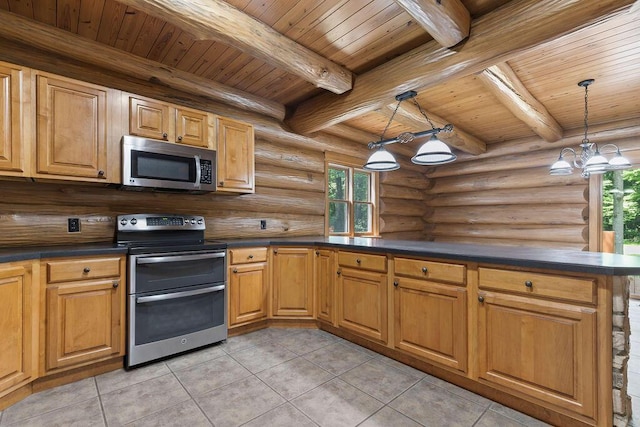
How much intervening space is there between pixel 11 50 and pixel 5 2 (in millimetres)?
365

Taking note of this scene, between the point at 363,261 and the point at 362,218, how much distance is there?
2.61 m

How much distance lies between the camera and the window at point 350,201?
15.9 ft

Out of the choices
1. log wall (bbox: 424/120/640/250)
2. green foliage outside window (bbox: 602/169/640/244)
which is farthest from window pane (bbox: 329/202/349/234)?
green foliage outside window (bbox: 602/169/640/244)

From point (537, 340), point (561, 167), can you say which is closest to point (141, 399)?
point (537, 340)

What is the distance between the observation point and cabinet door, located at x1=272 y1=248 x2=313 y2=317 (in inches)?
128

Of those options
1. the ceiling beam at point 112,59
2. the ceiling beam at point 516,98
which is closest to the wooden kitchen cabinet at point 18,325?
the ceiling beam at point 112,59

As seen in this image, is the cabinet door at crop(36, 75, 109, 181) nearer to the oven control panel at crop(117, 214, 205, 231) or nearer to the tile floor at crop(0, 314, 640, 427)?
the oven control panel at crop(117, 214, 205, 231)

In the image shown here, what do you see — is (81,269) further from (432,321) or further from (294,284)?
(432,321)

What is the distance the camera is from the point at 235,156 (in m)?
3.20

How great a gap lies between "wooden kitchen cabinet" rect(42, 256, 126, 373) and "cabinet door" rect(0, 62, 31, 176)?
2.35 ft

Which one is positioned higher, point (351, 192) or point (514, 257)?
point (351, 192)

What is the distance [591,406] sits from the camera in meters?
1.62

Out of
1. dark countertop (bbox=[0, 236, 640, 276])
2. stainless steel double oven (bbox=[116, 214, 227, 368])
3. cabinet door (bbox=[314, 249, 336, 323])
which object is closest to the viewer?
dark countertop (bbox=[0, 236, 640, 276])

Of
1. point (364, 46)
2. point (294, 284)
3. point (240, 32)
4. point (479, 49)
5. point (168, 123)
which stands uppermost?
point (364, 46)
